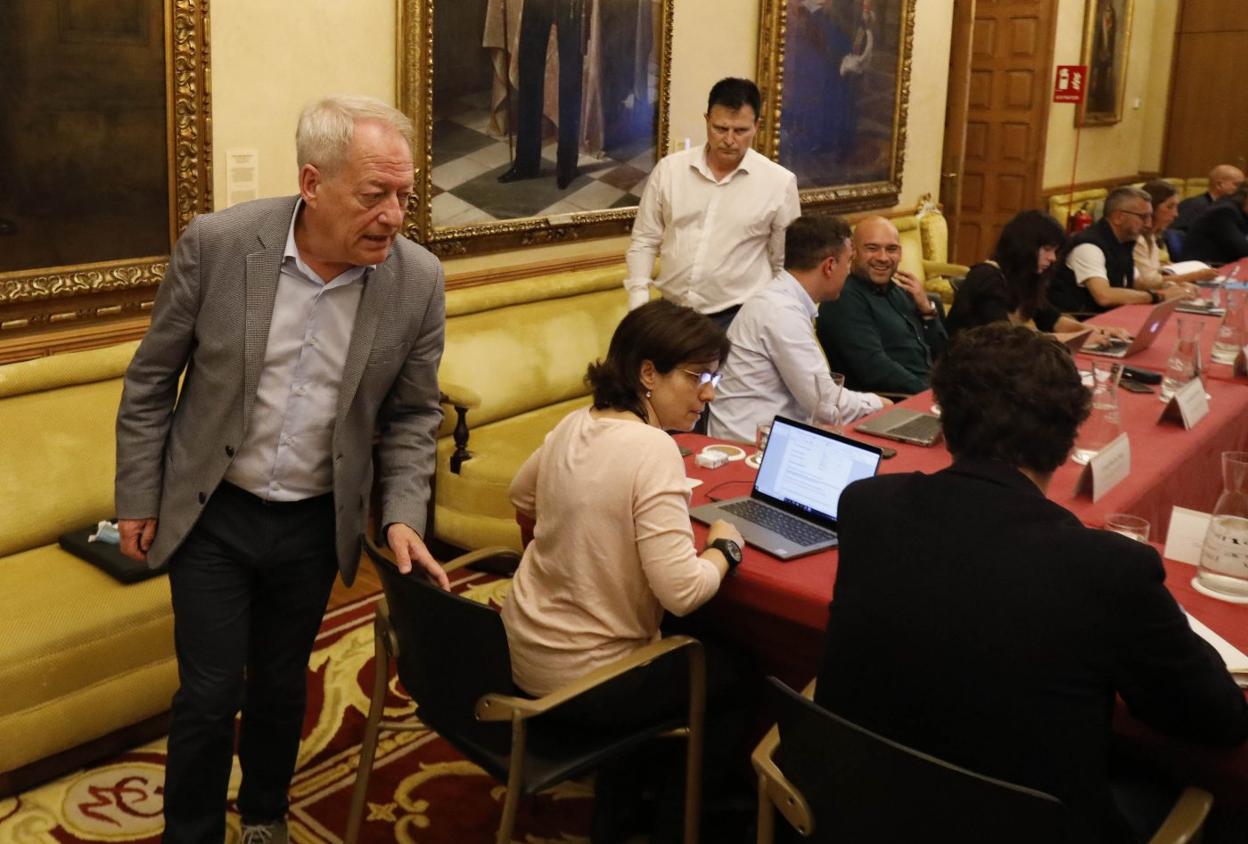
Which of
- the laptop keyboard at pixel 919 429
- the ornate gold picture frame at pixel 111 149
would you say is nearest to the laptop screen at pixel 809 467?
the laptop keyboard at pixel 919 429

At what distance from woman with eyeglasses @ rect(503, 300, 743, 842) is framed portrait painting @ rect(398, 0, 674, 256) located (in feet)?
8.99

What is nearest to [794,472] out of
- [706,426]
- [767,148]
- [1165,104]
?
[706,426]

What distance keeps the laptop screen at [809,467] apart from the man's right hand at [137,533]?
4.66 ft

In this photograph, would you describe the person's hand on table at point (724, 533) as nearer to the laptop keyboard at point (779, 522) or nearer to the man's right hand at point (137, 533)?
the laptop keyboard at point (779, 522)

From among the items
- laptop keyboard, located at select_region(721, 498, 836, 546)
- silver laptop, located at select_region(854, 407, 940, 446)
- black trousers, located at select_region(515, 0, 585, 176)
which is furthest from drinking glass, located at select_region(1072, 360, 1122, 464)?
black trousers, located at select_region(515, 0, 585, 176)

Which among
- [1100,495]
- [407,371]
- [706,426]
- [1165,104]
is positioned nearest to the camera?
[407,371]

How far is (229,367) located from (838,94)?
244 inches

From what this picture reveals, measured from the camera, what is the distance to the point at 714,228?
17.7 ft

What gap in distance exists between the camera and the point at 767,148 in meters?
7.44

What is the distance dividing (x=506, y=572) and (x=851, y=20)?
577cm

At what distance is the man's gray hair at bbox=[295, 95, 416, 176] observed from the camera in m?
2.37

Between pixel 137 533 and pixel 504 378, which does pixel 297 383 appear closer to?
pixel 137 533

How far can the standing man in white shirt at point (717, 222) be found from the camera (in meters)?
5.38

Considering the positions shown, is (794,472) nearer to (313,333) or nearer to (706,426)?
(313,333)
